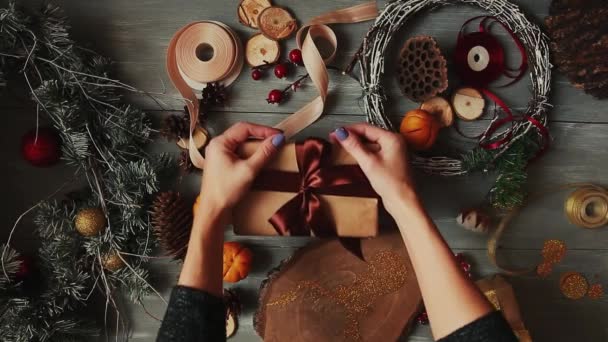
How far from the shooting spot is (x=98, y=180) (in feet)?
3.84

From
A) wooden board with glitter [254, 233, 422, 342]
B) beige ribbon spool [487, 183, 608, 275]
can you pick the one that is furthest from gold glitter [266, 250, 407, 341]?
beige ribbon spool [487, 183, 608, 275]

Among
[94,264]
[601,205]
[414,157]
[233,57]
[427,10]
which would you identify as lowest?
[94,264]

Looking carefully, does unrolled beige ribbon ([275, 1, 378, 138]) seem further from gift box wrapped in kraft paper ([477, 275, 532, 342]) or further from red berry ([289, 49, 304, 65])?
gift box wrapped in kraft paper ([477, 275, 532, 342])

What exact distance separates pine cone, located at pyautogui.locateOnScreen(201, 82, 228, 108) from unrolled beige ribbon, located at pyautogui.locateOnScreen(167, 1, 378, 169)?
2cm

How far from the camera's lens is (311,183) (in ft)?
3.28

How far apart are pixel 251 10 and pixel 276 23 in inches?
2.7

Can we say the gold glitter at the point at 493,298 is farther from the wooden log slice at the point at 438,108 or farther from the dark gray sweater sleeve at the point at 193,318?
the dark gray sweater sleeve at the point at 193,318

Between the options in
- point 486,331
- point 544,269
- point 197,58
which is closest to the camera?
point 486,331

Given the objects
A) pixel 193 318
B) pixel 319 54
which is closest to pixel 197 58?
pixel 319 54

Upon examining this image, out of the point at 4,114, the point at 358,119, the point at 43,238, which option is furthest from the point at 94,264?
the point at 358,119

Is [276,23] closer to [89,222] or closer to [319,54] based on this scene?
[319,54]

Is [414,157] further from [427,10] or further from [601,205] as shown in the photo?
[601,205]

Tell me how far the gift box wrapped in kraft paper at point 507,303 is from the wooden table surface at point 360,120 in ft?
0.29

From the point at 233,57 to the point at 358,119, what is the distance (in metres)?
0.34
